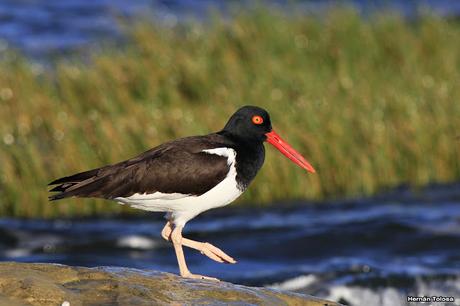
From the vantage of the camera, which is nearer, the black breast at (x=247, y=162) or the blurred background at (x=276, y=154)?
the black breast at (x=247, y=162)

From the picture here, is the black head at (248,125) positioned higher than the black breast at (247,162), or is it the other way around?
the black head at (248,125)

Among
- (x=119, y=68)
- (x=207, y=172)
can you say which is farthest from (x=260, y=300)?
(x=119, y=68)

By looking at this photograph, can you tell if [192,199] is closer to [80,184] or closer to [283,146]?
[80,184]

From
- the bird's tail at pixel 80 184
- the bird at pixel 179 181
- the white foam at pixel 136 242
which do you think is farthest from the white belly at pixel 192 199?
the white foam at pixel 136 242

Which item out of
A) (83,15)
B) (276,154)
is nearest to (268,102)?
(276,154)

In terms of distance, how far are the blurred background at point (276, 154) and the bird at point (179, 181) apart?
430 cm

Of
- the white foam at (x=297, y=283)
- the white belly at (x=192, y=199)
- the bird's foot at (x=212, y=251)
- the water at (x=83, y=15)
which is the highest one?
the water at (x=83, y=15)

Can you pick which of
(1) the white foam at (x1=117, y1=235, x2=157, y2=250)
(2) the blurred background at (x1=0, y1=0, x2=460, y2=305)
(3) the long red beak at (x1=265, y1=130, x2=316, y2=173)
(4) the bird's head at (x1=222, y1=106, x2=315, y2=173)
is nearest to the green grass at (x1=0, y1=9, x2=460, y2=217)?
(2) the blurred background at (x1=0, y1=0, x2=460, y2=305)

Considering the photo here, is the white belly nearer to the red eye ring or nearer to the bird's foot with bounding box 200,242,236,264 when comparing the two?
the bird's foot with bounding box 200,242,236,264

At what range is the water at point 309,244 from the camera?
1266 cm

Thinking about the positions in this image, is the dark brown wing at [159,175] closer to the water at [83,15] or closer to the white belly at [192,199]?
the white belly at [192,199]

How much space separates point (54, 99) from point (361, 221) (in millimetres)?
5549

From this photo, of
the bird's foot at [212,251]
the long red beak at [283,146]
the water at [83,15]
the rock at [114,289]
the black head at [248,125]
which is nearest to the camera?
the rock at [114,289]

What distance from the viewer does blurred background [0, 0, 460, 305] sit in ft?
44.8
